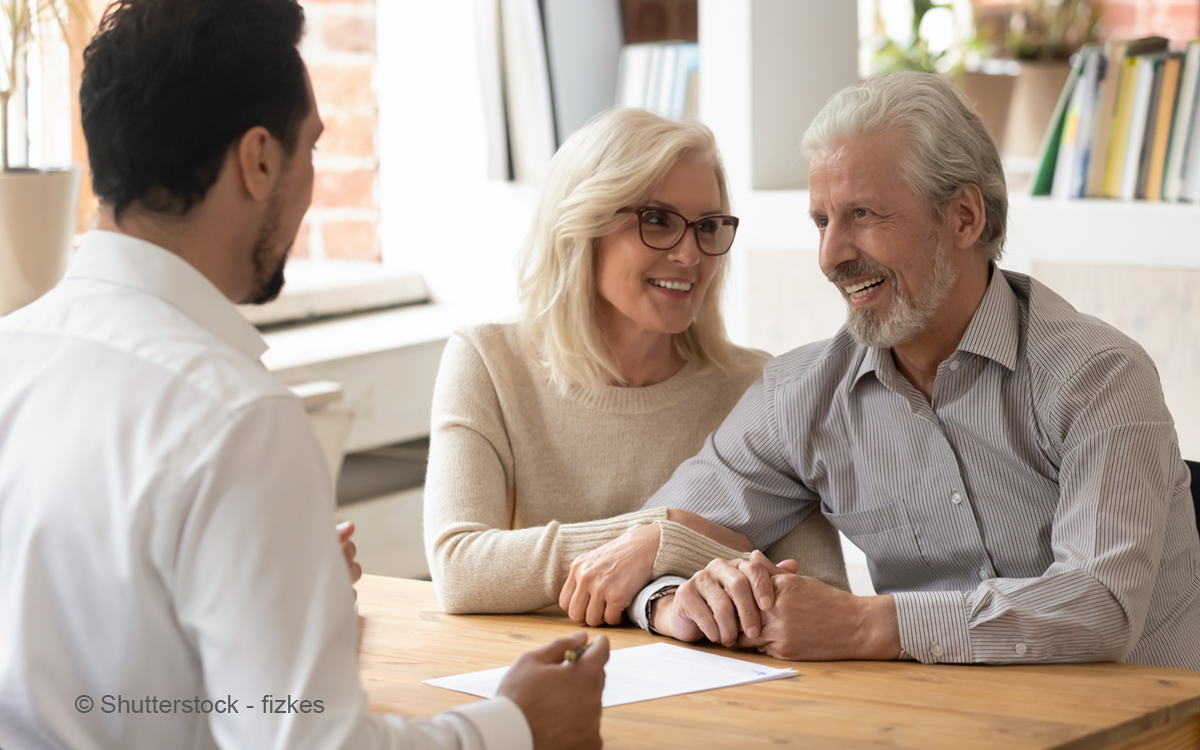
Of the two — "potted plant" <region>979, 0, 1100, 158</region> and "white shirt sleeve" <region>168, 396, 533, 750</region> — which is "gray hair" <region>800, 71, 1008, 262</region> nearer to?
"white shirt sleeve" <region>168, 396, 533, 750</region>

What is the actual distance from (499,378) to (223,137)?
1.08 metres

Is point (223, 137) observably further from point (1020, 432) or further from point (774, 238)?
point (774, 238)

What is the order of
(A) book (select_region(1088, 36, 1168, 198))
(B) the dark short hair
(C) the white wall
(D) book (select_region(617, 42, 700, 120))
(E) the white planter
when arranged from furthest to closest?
(C) the white wall < (D) book (select_region(617, 42, 700, 120)) < (A) book (select_region(1088, 36, 1168, 198)) < (E) the white planter < (B) the dark short hair

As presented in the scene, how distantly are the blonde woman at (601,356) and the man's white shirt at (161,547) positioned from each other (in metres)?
Answer: 0.96

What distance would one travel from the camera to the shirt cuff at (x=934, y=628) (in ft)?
5.09

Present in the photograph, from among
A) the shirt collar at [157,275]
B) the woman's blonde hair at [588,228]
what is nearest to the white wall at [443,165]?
the woman's blonde hair at [588,228]

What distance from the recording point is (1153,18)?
582 centimetres

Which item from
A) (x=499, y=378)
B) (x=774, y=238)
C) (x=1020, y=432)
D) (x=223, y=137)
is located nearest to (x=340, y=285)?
(x=774, y=238)

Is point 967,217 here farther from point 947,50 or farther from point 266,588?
point 947,50

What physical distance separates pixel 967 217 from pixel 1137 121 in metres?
1.11

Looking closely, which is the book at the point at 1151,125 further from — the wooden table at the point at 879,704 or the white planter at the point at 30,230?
the white planter at the point at 30,230

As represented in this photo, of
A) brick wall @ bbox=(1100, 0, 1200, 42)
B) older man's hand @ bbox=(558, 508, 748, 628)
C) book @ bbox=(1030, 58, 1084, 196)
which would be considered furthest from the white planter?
brick wall @ bbox=(1100, 0, 1200, 42)

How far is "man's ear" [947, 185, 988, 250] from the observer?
185cm

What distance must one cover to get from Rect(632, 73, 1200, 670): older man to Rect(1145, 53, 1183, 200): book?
3.32ft
